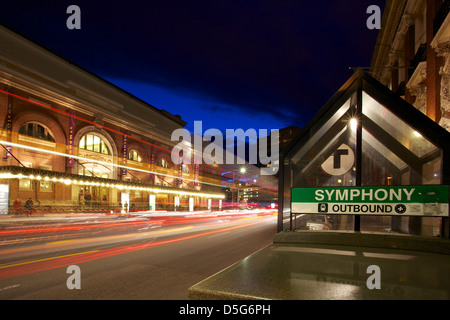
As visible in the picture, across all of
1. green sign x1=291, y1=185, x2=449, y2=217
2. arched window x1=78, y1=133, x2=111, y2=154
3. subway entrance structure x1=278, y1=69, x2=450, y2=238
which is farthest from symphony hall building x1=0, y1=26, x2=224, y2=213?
Result: green sign x1=291, y1=185, x2=449, y2=217

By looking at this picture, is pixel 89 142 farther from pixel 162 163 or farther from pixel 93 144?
pixel 162 163

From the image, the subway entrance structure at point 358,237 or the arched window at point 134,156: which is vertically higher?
the arched window at point 134,156

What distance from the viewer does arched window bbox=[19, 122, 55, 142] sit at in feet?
83.1

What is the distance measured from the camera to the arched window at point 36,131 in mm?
25320

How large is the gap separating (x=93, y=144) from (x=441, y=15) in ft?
110

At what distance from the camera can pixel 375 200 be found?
696 centimetres

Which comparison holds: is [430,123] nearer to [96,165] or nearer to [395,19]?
[395,19]

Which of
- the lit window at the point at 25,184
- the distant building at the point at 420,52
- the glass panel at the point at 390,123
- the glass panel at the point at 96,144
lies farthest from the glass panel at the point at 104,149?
the glass panel at the point at 390,123

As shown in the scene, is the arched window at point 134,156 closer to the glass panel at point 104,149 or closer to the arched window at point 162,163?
the glass panel at point 104,149

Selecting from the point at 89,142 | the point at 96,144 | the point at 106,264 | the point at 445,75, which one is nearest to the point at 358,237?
the point at 106,264

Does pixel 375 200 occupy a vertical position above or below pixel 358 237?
above

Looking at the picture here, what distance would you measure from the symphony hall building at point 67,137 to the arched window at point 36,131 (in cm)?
8
